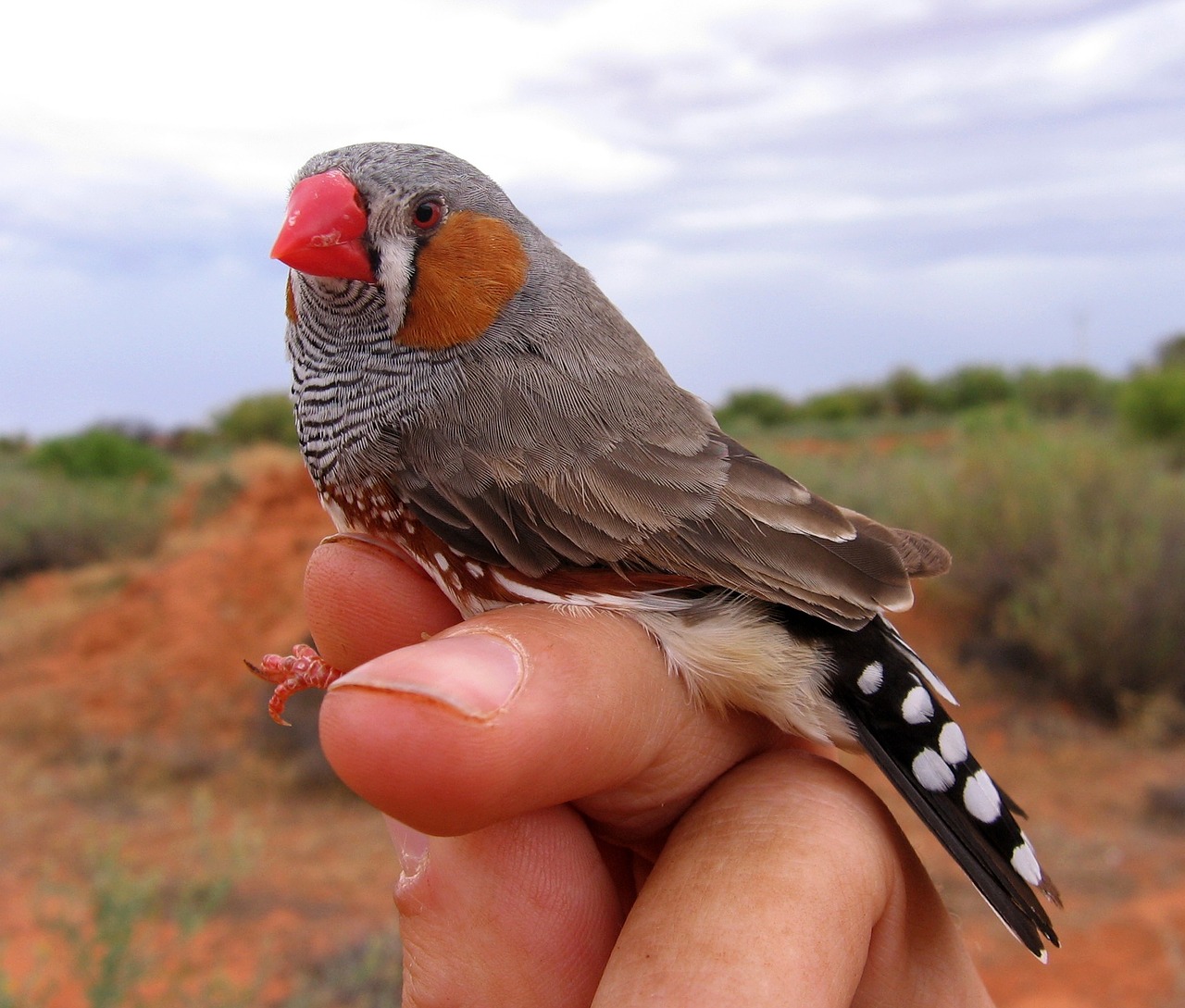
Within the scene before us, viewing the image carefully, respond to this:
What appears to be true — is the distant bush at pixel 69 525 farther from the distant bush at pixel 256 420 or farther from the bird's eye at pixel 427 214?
the bird's eye at pixel 427 214

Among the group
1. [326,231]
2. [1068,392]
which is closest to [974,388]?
[1068,392]

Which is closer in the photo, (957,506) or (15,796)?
(15,796)

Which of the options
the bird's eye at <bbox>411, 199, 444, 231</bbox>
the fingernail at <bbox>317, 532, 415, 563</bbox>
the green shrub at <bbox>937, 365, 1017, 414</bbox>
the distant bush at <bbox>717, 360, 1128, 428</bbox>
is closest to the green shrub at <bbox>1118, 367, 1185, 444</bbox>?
the distant bush at <bbox>717, 360, 1128, 428</bbox>

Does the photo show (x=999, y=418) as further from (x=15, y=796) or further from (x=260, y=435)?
(x=260, y=435)

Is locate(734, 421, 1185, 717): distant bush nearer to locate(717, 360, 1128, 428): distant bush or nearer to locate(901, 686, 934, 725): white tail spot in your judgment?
locate(901, 686, 934, 725): white tail spot

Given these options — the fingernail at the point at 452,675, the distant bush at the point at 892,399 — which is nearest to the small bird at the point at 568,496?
the fingernail at the point at 452,675

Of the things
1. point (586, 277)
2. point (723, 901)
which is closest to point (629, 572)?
point (723, 901)
